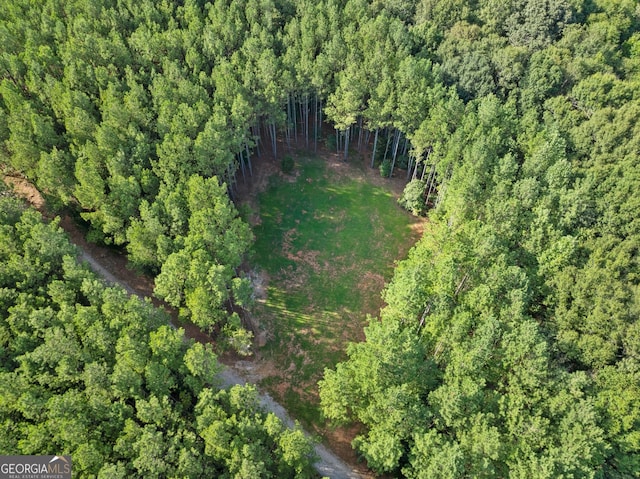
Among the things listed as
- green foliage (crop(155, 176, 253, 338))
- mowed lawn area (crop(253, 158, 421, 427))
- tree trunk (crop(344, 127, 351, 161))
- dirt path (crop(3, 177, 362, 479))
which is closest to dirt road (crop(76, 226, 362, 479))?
dirt path (crop(3, 177, 362, 479))

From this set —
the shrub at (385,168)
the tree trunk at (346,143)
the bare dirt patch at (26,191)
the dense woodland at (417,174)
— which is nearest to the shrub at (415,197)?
the dense woodland at (417,174)

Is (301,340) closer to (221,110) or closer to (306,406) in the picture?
(306,406)

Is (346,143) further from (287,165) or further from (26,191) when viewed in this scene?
(26,191)

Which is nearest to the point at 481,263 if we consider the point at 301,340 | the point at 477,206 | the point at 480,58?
the point at 477,206

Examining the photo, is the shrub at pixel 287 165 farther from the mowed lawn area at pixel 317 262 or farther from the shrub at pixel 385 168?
the shrub at pixel 385 168

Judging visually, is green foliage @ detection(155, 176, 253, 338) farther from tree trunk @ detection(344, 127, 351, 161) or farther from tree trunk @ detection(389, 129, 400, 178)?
tree trunk @ detection(389, 129, 400, 178)

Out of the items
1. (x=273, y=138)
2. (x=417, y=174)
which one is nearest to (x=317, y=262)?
(x=273, y=138)
